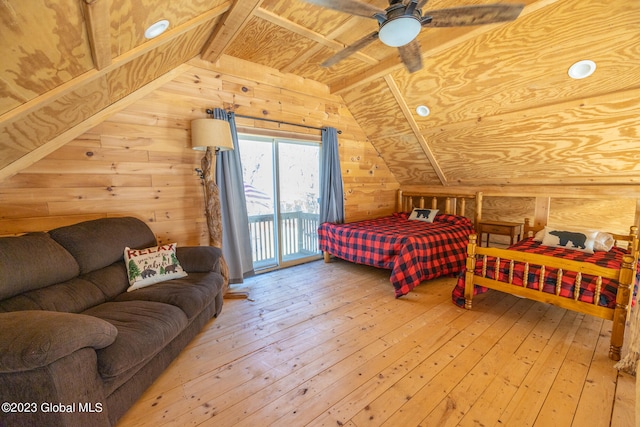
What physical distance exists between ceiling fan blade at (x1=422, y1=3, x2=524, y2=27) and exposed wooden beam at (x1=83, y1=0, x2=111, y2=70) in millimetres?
1673

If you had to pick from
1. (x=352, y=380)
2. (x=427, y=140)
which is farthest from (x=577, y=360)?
(x=427, y=140)

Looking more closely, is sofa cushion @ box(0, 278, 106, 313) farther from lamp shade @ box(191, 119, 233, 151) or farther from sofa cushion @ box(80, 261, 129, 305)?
lamp shade @ box(191, 119, 233, 151)

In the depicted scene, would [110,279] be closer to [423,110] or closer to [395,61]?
[395,61]

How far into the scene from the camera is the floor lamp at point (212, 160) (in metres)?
2.56

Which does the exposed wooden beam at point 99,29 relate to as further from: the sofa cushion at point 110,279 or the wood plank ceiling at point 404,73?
the sofa cushion at point 110,279

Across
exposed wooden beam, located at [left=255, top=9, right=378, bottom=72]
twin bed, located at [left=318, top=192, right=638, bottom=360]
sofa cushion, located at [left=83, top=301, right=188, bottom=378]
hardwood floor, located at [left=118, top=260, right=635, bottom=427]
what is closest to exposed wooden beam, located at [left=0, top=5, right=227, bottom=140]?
exposed wooden beam, located at [left=255, top=9, right=378, bottom=72]

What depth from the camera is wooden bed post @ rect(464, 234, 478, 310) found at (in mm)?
2523

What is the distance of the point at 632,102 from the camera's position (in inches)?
94.6

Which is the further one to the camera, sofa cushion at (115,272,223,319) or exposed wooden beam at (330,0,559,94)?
exposed wooden beam at (330,0,559,94)

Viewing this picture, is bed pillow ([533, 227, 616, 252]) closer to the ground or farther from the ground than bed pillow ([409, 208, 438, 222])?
closer to the ground

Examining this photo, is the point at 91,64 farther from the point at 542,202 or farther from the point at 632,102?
the point at 542,202

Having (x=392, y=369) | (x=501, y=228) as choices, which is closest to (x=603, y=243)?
(x=501, y=228)

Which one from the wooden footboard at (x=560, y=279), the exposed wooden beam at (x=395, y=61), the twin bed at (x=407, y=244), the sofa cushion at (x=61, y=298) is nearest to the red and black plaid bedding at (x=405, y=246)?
the twin bed at (x=407, y=244)

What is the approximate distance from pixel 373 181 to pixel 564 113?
2.60m
